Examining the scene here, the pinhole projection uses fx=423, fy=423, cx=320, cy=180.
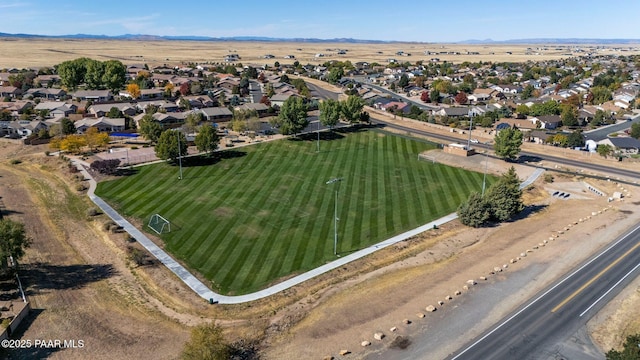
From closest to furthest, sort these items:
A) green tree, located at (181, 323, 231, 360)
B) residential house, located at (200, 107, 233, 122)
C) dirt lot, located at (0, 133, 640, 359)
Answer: green tree, located at (181, 323, 231, 360) → dirt lot, located at (0, 133, 640, 359) → residential house, located at (200, 107, 233, 122)

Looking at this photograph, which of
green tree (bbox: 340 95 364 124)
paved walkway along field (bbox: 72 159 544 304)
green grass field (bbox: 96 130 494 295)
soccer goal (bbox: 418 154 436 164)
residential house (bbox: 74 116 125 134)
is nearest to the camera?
paved walkway along field (bbox: 72 159 544 304)

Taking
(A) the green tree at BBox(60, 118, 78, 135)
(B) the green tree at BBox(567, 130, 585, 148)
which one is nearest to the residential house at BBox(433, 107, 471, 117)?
(B) the green tree at BBox(567, 130, 585, 148)

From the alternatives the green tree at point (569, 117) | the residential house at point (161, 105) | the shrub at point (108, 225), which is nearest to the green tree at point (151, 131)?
the residential house at point (161, 105)

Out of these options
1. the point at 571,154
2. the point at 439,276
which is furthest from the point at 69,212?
the point at 571,154

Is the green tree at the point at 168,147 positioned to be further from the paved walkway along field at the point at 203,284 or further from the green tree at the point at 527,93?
the green tree at the point at 527,93

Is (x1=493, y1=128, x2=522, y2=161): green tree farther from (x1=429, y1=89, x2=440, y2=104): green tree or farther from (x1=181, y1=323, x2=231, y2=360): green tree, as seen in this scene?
(x1=429, y1=89, x2=440, y2=104): green tree

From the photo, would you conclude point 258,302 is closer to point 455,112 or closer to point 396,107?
point 455,112

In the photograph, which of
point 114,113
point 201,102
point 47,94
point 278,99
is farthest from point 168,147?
point 47,94
